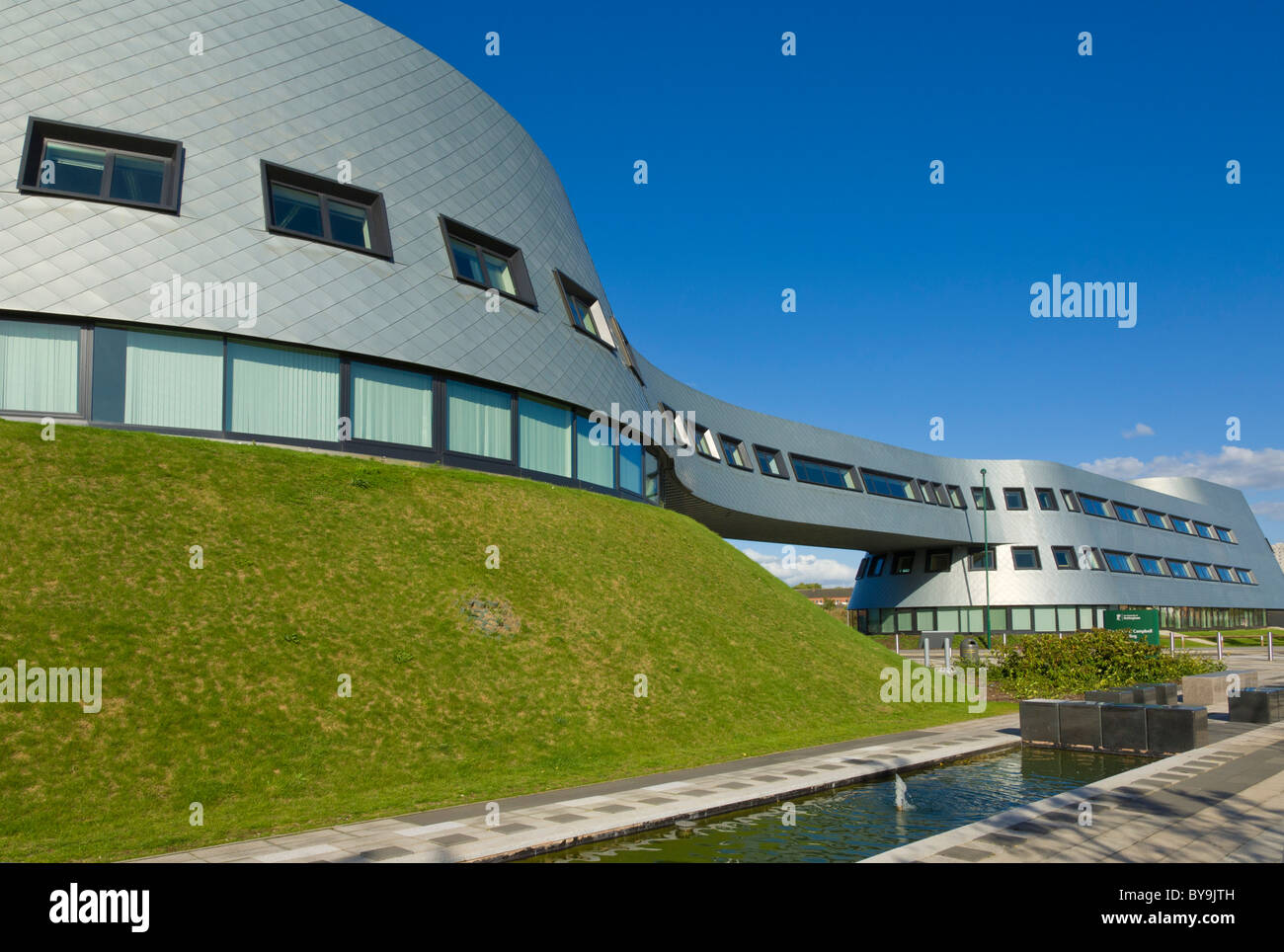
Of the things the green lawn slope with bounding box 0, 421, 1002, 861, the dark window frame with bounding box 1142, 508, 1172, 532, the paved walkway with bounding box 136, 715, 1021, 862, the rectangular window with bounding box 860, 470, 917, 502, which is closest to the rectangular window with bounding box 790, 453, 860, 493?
the rectangular window with bounding box 860, 470, 917, 502

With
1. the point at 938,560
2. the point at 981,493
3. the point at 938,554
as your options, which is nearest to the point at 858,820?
the point at 938,560

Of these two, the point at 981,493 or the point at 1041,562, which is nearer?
the point at 1041,562

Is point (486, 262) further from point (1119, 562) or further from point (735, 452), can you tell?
point (1119, 562)

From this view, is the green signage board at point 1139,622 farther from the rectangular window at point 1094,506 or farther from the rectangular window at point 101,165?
the rectangular window at point 1094,506

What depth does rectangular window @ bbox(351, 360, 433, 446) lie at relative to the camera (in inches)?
835

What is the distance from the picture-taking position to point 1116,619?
102 feet

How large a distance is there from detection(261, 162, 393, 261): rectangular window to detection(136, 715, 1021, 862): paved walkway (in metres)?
15.5

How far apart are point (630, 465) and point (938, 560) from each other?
1670 inches

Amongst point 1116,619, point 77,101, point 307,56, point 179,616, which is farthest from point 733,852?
point 1116,619

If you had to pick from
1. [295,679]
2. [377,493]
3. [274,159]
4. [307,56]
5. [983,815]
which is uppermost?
[307,56]

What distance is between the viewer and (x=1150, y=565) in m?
69.8
